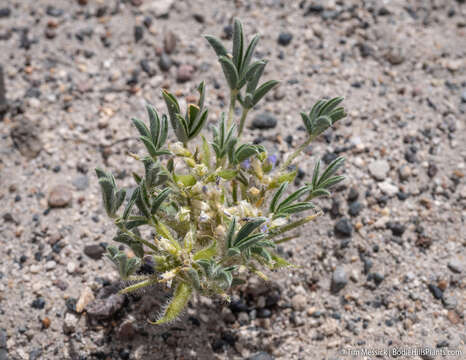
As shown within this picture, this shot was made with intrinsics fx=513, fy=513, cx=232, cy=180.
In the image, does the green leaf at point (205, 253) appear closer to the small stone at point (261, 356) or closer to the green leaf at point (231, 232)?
the green leaf at point (231, 232)

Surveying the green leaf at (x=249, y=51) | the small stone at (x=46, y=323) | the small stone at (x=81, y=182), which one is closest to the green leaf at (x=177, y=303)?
the small stone at (x=46, y=323)

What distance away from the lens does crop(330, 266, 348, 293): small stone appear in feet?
10.8

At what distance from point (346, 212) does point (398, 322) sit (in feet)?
2.57

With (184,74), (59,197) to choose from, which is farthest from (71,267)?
(184,74)

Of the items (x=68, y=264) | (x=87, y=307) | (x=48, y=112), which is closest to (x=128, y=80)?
(x=48, y=112)

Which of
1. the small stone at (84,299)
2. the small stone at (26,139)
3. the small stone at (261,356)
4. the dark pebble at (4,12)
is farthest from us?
the dark pebble at (4,12)

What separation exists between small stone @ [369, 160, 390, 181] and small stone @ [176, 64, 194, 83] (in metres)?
1.59

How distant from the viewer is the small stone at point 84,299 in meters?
3.14

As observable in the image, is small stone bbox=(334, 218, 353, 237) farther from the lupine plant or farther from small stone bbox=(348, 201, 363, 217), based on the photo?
the lupine plant

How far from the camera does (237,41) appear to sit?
2736 mm

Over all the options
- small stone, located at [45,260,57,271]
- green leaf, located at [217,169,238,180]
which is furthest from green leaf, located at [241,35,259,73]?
small stone, located at [45,260,57,271]

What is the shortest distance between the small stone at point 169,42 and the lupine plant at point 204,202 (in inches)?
62.1

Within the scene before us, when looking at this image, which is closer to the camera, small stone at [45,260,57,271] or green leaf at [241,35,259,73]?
green leaf at [241,35,259,73]

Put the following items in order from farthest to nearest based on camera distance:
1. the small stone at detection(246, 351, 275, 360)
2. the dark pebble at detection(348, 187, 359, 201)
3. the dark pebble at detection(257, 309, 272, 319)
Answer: the dark pebble at detection(348, 187, 359, 201), the dark pebble at detection(257, 309, 272, 319), the small stone at detection(246, 351, 275, 360)
